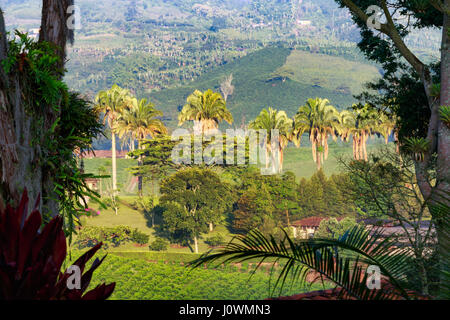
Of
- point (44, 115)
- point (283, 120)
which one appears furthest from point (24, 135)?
point (283, 120)

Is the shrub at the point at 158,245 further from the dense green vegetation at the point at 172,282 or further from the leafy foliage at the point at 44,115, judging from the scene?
the leafy foliage at the point at 44,115

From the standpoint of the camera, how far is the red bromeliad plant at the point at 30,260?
1841 mm

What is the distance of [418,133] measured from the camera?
1191 centimetres

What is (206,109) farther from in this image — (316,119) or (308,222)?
(308,222)

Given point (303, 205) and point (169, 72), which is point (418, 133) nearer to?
point (303, 205)

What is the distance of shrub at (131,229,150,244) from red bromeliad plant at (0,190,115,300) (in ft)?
153

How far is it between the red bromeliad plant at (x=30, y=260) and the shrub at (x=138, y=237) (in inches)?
1840

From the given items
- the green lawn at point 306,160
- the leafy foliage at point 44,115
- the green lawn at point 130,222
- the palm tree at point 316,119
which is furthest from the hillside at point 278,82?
the leafy foliage at point 44,115

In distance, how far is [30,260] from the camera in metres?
1.99

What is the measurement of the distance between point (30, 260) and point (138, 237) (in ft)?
154

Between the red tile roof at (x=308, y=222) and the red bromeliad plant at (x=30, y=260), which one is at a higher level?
the red bromeliad plant at (x=30, y=260)

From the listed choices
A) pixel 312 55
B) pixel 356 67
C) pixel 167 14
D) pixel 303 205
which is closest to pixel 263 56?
pixel 312 55

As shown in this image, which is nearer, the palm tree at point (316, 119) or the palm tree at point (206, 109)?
the palm tree at point (206, 109)
